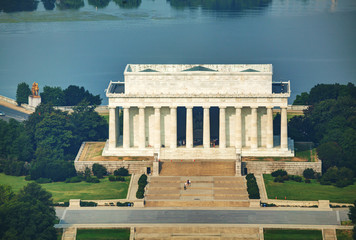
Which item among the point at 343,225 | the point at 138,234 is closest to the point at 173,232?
the point at 138,234

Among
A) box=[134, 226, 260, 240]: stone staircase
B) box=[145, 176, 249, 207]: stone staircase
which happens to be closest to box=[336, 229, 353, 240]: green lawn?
box=[134, 226, 260, 240]: stone staircase

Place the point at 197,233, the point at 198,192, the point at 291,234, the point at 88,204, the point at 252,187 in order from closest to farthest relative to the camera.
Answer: the point at 291,234, the point at 197,233, the point at 88,204, the point at 252,187, the point at 198,192

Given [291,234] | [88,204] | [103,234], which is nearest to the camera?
[291,234]

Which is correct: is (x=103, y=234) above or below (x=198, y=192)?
below

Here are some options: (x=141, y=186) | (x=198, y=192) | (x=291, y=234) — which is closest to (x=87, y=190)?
(x=141, y=186)

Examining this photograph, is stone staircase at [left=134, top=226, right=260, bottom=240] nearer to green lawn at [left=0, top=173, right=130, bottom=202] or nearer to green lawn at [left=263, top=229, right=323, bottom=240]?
green lawn at [left=263, top=229, right=323, bottom=240]

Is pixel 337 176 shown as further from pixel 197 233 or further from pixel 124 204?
pixel 124 204
